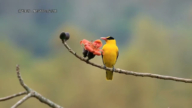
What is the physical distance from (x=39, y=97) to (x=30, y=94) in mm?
20

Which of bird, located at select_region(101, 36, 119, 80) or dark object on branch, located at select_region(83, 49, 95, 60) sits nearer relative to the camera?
dark object on branch, located at select_region(83, 49, 95, 60)

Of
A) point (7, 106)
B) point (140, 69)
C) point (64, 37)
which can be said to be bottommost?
point (7, 106)

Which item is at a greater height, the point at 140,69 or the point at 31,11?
the point at 31,11

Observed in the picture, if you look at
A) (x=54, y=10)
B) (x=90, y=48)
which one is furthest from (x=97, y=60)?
(x=90, y=48)

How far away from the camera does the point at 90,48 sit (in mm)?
521

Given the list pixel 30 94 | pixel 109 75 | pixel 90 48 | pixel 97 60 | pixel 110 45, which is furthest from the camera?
pixel 97 60

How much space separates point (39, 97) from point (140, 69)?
1.41 m

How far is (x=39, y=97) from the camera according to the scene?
1.35 feet

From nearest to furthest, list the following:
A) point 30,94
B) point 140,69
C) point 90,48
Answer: point 30,94 < point 90,48 < point 140,69

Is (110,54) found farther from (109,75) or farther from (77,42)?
(77,42)

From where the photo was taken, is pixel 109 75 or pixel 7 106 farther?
pixel 7 106

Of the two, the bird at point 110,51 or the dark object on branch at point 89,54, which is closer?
the dark object on branch at point 89,54

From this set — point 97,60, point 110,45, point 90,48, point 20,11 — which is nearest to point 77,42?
point 97,60

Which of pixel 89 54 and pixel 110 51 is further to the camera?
pixel 110 51
